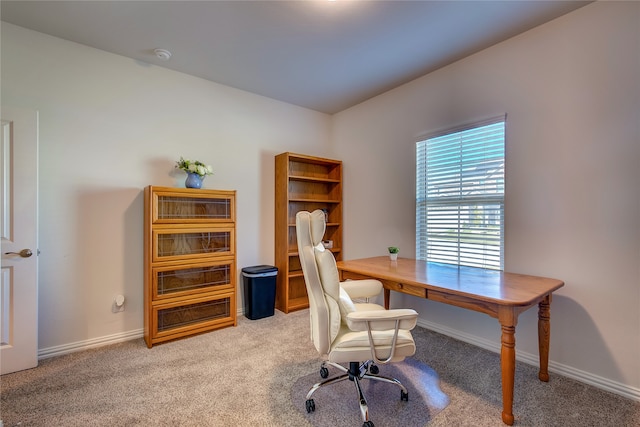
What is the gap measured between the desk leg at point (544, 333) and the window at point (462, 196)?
1.81 feet

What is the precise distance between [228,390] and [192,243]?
151 cm

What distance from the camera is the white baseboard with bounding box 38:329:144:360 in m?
2.45

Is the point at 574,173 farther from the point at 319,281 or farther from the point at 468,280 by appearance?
the point at 319,281

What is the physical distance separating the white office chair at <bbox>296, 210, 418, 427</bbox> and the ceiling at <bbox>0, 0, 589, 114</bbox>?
1649mm

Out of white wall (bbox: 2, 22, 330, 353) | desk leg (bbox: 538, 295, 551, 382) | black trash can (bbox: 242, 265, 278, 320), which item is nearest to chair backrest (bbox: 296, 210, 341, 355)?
desk leg (bbox: 538, 295, 551, 382)

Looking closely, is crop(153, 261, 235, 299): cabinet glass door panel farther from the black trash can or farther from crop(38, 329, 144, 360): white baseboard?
crop(38, 329, 144, 360): white baseboard

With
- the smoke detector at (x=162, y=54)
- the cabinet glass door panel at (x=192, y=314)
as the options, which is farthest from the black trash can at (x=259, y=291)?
the smoke detector at (x=162, y=54)

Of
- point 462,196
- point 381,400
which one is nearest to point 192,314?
point 381,400

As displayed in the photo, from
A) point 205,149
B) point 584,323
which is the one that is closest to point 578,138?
point 584,323

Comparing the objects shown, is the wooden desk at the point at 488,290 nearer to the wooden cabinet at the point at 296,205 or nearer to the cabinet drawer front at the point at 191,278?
the wooden cabinet at the point at 296,205

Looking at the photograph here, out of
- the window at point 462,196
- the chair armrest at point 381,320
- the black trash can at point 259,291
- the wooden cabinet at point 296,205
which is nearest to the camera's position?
the chair armrest at point 381,320

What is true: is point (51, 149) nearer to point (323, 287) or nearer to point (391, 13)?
point (323, 287)

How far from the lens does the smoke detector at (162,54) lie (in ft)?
8.82

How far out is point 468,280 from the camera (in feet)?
6.88
